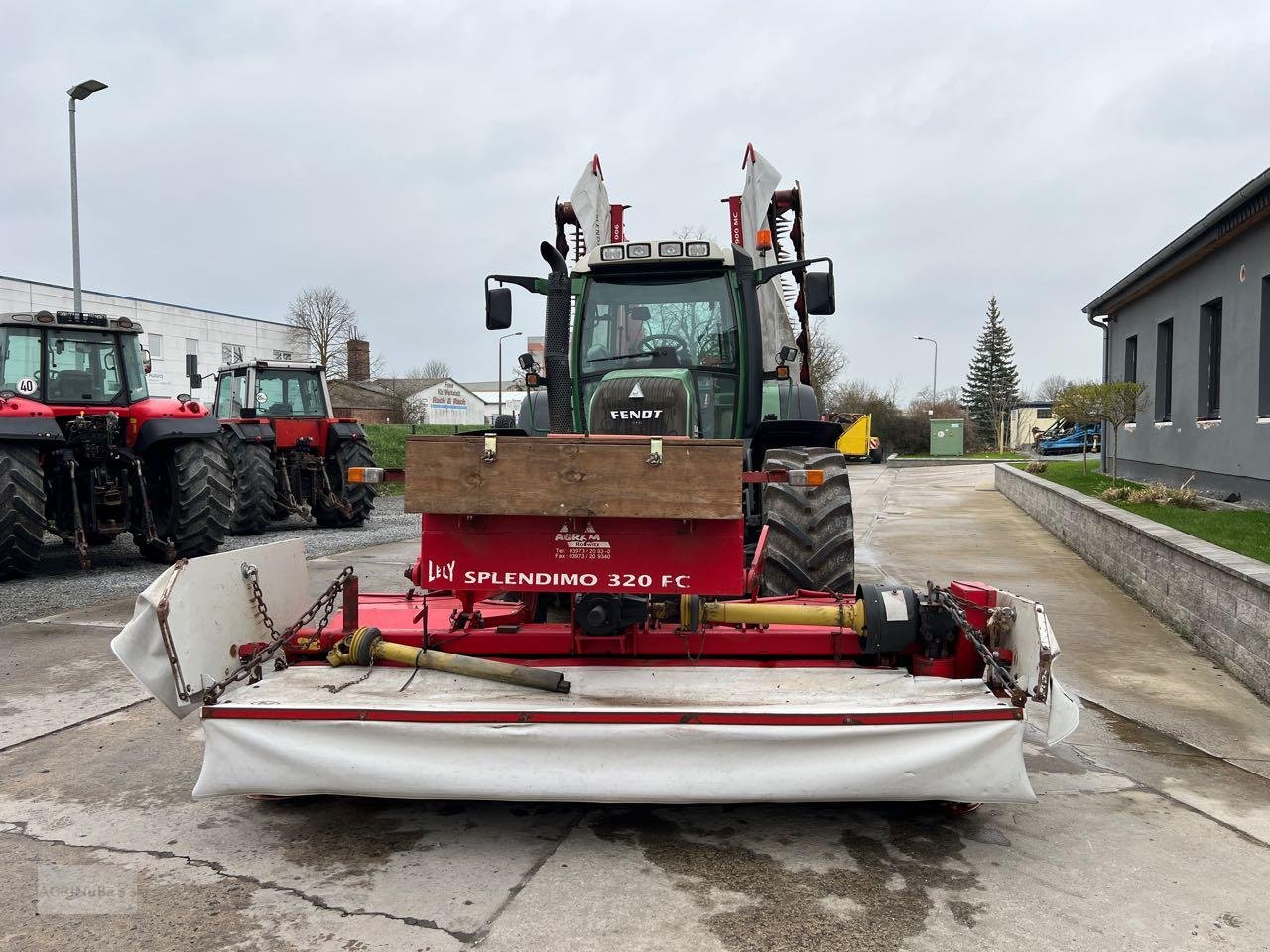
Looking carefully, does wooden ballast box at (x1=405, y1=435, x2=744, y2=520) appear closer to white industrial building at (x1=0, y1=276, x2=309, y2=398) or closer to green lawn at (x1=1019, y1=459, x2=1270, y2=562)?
green lawn at (x1=1019, y1=459, x2=1270, y2=562)

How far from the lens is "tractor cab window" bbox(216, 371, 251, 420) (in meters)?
14.2

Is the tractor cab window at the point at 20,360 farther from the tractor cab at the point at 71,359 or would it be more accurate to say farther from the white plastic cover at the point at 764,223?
the white plastic cover at the point at 764,223

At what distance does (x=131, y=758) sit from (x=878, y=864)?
10.5ft

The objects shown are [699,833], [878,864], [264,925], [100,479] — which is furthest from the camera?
[100,479]

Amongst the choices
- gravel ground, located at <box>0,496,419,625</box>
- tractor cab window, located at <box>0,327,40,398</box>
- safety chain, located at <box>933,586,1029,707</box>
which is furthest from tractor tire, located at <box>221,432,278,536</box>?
safety chain, located at <box>933,586,1029,707</box>

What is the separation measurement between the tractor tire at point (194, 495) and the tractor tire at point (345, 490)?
413 cm

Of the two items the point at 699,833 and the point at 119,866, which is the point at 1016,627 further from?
the point at 119,866

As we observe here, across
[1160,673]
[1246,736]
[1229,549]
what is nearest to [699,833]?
[1246,736]

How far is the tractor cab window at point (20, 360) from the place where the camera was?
9461mm

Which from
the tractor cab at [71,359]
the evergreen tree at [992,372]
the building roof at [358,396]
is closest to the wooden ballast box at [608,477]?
the tractor cab at [71,359]

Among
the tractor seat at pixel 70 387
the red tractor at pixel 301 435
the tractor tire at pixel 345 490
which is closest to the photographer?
the tractor seat at pixel 70 387

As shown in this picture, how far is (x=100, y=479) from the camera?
373 inches

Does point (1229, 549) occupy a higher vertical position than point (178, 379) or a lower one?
lower

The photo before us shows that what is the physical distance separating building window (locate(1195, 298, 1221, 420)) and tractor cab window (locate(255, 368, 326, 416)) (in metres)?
12.7
